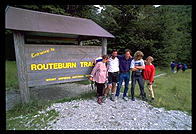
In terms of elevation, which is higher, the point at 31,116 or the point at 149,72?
the point at 149,72

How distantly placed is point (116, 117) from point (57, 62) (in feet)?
9.48

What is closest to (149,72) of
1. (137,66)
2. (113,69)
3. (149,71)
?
(149,71)

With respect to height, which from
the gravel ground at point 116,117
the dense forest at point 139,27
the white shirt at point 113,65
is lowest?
the gravel ground at point 116,117

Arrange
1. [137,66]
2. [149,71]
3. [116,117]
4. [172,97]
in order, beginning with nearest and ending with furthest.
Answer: [116,117], [137,66], [149,71], [172,97]

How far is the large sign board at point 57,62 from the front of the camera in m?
3.89

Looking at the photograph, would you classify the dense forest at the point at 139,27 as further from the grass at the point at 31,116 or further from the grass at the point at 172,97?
the grass at the point at 31,116

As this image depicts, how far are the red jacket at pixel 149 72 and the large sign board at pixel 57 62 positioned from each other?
2.21 m

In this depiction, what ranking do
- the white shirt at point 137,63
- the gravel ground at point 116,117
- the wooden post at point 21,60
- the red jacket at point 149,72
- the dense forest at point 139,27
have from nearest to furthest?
the gravel ground at point 116,117 < the wooden post at point 21,60 < the white shirt at point 137,63 < the red jacket at point 149,72 < the dense forest at point 139,27

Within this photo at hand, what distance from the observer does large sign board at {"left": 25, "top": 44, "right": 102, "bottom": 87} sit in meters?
3.89

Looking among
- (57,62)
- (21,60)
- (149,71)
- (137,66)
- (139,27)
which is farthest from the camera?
(139,27)

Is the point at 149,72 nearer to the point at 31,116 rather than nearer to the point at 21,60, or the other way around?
the point at 31,116

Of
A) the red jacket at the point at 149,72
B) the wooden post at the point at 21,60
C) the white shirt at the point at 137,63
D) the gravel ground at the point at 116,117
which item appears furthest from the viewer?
the red jacket at the point at 149,72

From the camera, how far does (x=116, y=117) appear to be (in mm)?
3531

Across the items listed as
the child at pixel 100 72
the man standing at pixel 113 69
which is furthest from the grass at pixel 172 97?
the child at pixel 100 72
